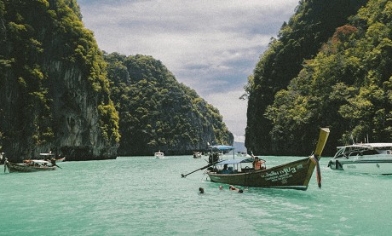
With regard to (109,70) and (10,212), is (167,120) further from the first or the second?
(10,212)

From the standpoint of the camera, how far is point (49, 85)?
217ft

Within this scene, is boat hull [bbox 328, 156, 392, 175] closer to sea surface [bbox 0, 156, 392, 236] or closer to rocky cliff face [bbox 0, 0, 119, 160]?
sea surface [bbox 0, 156, 392, 236]

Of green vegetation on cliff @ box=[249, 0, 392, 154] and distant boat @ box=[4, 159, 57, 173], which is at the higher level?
green vegetation on cliff @ box=[249, 0, 392, 154]

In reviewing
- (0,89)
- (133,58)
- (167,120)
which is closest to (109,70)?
(133,58)

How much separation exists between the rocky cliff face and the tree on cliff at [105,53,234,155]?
50418 mm

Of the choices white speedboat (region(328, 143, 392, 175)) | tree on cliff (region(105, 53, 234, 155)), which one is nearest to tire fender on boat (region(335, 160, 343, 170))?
white speedboat (region(328, 143, 392, 175))

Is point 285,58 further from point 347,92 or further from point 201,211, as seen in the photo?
point 201,211

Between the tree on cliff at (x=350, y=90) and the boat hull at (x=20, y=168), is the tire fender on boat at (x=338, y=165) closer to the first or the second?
the tree on cliff at (x=350, y=90)

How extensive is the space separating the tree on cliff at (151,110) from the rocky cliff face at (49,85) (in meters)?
50.4

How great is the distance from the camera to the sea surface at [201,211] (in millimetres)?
12211

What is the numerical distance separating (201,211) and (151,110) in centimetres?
12643

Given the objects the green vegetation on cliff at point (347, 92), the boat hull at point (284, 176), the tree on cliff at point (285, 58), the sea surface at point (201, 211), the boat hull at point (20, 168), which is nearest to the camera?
the sea surface at point (201, 211)

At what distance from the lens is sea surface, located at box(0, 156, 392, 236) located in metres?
12.2

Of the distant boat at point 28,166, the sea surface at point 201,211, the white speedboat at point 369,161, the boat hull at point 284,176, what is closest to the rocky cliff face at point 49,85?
the distant boat at point 28,166
